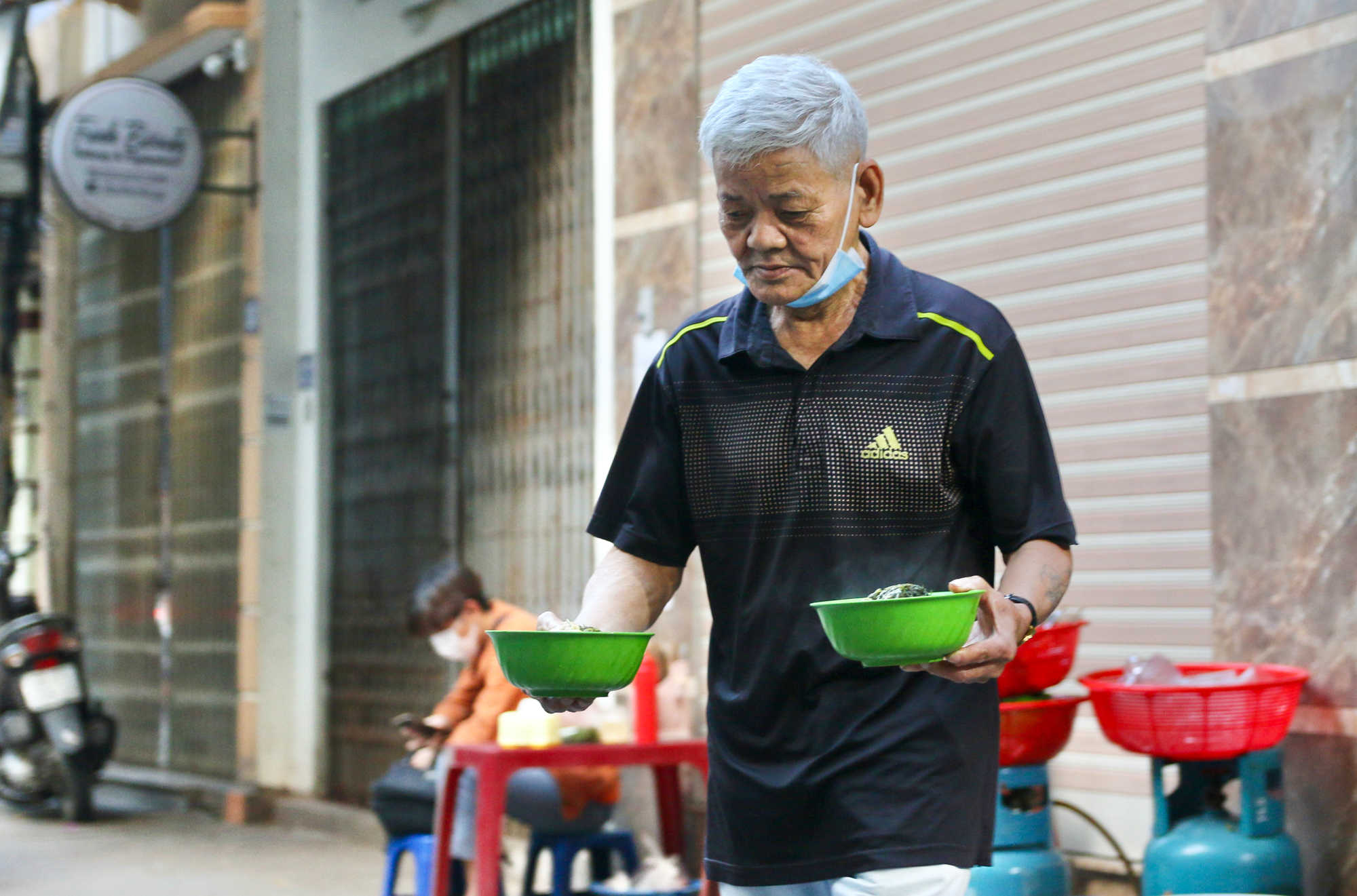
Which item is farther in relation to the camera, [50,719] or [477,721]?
[50,719]

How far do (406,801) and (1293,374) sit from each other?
11.3 feet

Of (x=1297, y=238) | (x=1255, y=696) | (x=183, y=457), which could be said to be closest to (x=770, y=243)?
(x=1255, y=696)

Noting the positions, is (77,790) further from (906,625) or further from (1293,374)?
(906,625)

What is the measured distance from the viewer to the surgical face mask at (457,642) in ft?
20.9

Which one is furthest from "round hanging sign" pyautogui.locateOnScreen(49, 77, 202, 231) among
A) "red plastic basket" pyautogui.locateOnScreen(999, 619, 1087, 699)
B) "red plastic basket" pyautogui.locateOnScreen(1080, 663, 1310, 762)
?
"red plastic basket" pyautogui.locateOnScreen(1080, 663, 1310, 762)

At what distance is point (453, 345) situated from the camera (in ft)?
29.6

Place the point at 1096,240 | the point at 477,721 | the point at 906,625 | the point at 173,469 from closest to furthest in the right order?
the point at 906,625
the point at 1096,240
the point at 477,721
the point at 173,469

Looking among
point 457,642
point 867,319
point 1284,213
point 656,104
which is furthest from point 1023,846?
point 656,104

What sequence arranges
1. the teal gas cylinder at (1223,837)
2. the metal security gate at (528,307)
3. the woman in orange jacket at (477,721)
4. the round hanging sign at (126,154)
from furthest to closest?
the round hanging sign at (126,154) → the metal security gate at (528,307) → the woman in orange jacket at (477,721) → the teal gas cylinder at (1223,837)

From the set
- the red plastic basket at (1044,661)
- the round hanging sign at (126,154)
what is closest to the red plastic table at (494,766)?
the red plastic basket at (1044,661)

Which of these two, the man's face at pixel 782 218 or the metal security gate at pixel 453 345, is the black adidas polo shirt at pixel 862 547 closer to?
the man's face at pixel 782 218

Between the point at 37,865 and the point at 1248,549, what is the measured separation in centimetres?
632

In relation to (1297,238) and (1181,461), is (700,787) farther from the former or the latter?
(1297,238)

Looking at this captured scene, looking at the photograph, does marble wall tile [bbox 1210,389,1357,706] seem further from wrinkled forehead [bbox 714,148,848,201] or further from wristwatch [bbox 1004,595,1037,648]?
wrinkled forehead [bbox 714,148,848,201]
